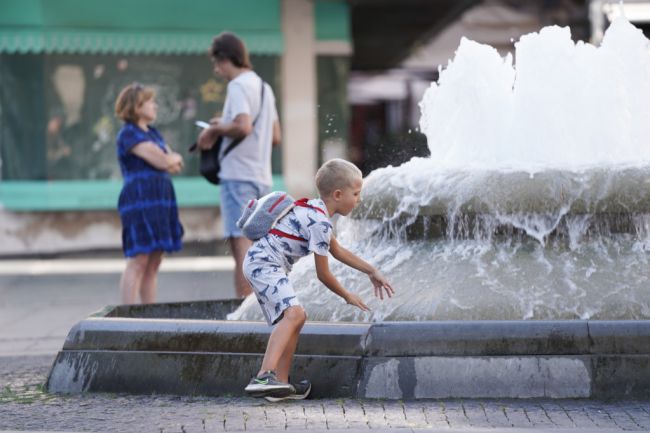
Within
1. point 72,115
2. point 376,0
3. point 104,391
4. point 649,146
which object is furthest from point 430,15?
point 104,391

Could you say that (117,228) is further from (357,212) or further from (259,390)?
(259,390)

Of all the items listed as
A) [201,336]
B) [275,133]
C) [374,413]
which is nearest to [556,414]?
[374,413]

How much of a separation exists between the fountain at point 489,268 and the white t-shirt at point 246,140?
1.30m

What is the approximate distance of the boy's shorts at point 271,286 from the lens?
5.49 metres

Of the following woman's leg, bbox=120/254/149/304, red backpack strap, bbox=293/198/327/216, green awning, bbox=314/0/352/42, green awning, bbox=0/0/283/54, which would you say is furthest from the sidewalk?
green awning, bbox=314/0/352/42

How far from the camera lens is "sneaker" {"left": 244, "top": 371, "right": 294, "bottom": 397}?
5.33m

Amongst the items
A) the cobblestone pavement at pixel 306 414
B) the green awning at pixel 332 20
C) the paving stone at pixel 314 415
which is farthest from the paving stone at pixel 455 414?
the green awning at pixel 332 20

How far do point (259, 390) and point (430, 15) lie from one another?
50.4 feet

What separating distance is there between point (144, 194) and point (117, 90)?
9477mm

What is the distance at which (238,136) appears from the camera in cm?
825

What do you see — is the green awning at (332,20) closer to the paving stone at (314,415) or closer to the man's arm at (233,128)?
the man's arm at (233,128)

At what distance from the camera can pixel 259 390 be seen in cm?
534

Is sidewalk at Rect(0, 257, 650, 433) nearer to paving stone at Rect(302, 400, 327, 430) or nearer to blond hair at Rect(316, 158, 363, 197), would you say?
paving stone at Rect(302, 400, 327, 430)

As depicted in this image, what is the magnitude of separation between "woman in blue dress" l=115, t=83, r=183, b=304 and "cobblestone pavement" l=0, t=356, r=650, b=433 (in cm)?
241
